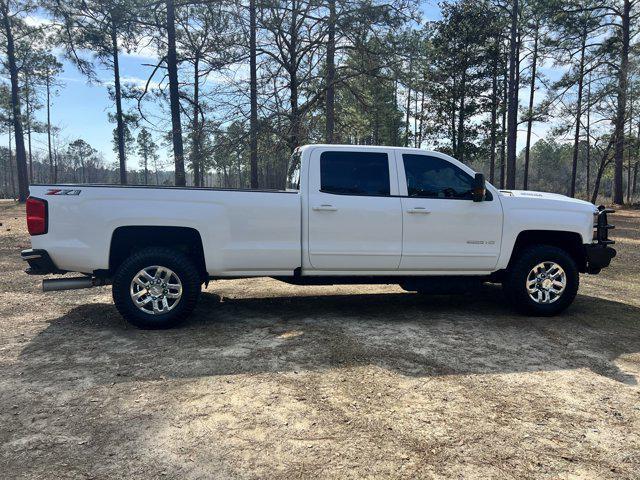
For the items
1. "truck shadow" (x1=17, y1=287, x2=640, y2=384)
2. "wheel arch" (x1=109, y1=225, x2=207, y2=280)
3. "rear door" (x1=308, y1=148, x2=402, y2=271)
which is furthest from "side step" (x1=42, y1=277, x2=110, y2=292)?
"rear door" (x1=308, y1=148, x2=402, y2=271)

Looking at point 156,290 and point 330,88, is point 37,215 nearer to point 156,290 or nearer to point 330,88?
point 156,290

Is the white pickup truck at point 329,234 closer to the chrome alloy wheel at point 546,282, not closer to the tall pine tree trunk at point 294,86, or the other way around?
the chrome alloy wheel at point 546,282

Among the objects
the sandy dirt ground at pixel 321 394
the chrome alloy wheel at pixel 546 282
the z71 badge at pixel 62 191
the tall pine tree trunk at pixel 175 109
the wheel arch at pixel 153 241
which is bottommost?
the sandy dirt ground at pixel 321 394

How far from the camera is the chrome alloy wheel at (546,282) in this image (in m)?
5.47

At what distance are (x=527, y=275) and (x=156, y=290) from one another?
14.0ft

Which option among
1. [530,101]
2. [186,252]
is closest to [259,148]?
[186,252]

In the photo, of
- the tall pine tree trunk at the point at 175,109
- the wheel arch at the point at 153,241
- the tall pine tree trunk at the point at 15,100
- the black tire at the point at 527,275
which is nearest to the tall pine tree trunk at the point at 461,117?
the tall pine tree trunk at the point at 175,109

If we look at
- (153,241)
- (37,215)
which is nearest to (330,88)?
(153,241)

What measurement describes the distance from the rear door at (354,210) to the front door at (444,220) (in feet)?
0.54

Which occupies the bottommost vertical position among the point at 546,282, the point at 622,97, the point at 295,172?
the point at 546,282

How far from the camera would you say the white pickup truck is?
4.73 meters

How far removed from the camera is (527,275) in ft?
17.8

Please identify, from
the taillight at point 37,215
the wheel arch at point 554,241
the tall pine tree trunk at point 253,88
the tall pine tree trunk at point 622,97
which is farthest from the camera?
the tall pine tree trunk at point 622,97

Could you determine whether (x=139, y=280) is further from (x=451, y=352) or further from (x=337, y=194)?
(x=451, y=352)
